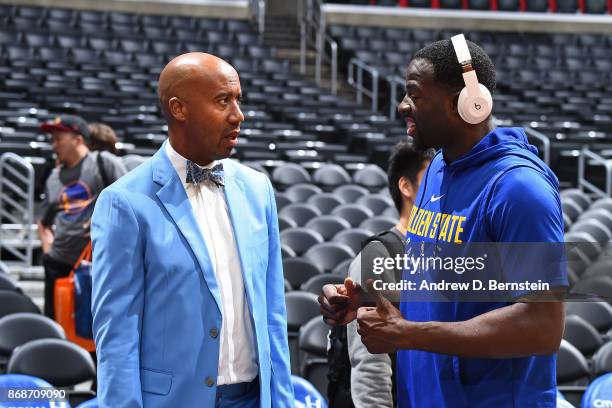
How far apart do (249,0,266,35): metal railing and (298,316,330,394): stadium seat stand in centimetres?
1525

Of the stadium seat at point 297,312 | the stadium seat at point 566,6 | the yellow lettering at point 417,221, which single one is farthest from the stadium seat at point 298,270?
the stadium seat at point 566,6

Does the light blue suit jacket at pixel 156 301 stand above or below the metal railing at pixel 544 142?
above

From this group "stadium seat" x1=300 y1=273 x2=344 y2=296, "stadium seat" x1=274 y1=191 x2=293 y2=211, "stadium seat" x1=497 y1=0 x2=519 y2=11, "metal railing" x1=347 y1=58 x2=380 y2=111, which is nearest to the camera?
"stadium seat" x1=300 y1=273 x2=344 y2=296

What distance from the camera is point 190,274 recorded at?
241 cm

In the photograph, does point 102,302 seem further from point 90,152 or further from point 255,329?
point 90,152

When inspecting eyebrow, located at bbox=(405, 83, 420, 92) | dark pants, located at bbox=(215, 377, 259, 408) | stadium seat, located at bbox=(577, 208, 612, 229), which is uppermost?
eyebrow, located at bbox=(405, 83, 420, 92)

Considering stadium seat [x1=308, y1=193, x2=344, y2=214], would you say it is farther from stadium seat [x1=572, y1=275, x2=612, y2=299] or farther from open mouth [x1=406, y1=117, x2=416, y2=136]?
stadium seat [x1=572, y1=275, x2=612, y2=299]

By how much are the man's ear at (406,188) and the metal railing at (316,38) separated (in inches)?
567

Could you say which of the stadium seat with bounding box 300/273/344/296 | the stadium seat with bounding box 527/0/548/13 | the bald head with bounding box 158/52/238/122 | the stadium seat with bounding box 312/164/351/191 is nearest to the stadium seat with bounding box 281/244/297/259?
the stadium seat with bounding box 300/273/344/296

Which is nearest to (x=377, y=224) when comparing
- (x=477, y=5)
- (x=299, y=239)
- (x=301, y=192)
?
(x=299, y=239)

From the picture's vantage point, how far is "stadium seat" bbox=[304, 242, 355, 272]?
724cm

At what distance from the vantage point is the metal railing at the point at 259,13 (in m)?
20.0

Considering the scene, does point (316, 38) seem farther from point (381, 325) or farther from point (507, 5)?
point (381, 325)

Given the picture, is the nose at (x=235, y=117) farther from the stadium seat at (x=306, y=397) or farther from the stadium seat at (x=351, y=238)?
the stadium seat at (x=351, y=238)
